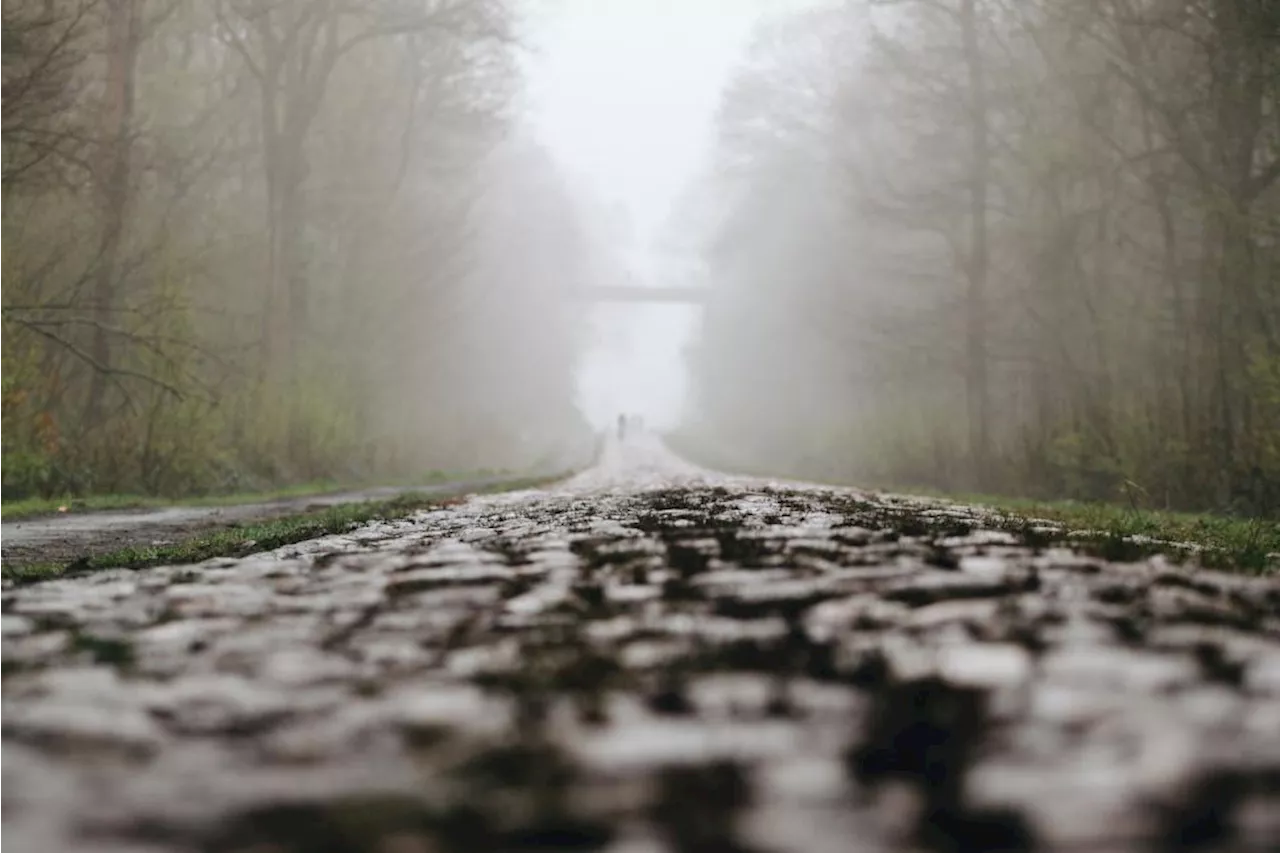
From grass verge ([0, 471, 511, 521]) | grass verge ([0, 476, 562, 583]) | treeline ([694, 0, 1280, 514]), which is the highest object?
treeline ([694, 0, 1280, 514])

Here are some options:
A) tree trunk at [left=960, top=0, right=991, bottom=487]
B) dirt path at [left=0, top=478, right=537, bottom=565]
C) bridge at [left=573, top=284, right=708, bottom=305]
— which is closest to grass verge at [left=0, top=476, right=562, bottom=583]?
dirt path at [left=0, top=478, right=537, bottom=565]

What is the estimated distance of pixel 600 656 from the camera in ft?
10.5

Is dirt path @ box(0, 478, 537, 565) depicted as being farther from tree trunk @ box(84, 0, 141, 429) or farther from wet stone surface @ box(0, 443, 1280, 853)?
tree trunk @ box(84, 0, 141, 429)

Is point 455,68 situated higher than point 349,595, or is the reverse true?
point 455,68

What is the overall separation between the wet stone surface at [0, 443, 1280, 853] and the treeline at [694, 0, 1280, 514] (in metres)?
8.66

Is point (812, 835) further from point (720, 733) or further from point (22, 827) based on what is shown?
point (22, 827)

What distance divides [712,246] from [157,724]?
44.9 m

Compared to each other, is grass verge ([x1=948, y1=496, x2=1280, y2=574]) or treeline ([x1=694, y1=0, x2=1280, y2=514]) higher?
treeline ([x1=694, y1=0, x2=1280, y2=514])

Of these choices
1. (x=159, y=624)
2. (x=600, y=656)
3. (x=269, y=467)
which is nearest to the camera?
(x=600, y=656)

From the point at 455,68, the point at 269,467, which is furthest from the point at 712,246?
the point at 269,467

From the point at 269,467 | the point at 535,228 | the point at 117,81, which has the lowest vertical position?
the point at 269,467

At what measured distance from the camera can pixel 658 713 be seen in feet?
8.62

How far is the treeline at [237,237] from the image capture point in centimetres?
A: 1446

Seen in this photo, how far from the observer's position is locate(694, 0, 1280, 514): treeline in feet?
43.0
